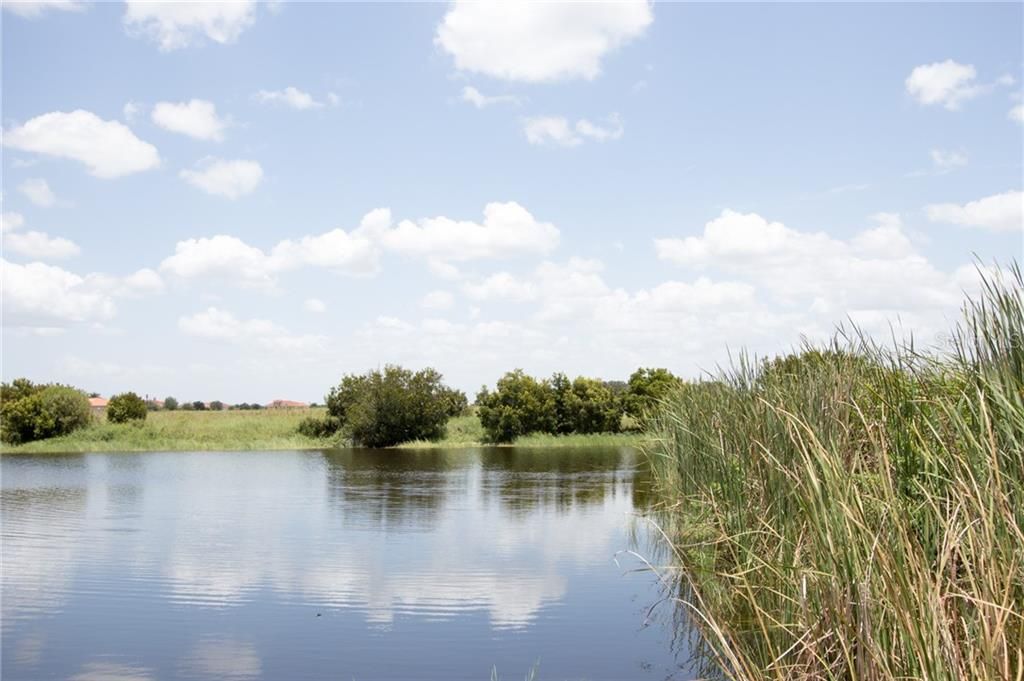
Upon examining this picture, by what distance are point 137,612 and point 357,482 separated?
1629 cm

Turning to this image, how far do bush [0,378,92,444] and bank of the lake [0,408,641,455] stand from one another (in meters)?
0.69

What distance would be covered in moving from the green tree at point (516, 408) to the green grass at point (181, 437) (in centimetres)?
976

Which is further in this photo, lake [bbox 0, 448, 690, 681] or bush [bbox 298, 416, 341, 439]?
bush [bbox 298, 416, 341, 439]

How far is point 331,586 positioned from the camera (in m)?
11.1

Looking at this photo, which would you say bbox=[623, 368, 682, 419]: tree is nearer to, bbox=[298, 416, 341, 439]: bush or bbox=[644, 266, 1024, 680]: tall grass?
bbox=[298, 416, 341, 439]: bush

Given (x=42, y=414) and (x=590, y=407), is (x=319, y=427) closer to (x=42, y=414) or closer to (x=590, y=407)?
(x=42, y=414)

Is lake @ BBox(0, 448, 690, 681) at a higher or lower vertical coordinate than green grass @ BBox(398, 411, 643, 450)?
lower

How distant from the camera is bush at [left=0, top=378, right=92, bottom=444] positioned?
48.0 m

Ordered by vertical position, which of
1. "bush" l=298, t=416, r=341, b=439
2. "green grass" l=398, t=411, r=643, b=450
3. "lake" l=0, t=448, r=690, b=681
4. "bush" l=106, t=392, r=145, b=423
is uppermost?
"bush" l=106, t=392, r=145, b=423

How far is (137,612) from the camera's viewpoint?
32.4ft

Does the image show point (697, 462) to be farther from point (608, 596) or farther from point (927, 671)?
point (927, 671)

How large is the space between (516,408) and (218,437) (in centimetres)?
1688

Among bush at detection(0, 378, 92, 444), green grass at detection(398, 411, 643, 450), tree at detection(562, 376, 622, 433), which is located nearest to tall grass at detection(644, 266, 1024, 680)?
green grass at detection(398, 411, 643, 450)

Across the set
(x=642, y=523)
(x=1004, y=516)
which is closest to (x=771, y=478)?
(x=1004, y=516)
